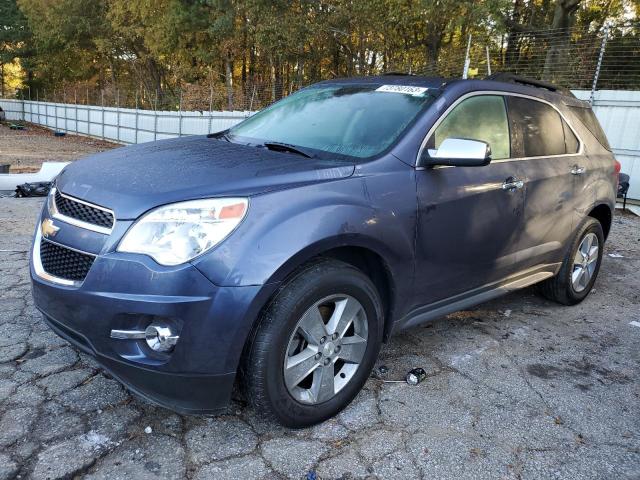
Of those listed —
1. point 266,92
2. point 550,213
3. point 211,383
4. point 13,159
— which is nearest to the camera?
point 211,383

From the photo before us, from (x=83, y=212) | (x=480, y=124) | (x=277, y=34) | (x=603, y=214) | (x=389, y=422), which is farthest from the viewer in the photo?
(x=277, y=34)

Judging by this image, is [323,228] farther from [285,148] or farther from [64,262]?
[64,262]

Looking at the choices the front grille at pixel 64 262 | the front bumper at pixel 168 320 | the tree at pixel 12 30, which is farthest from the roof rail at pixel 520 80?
the tree at pixel 12 30

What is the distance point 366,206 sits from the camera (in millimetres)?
2518

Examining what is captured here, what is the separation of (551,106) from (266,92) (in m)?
15.1

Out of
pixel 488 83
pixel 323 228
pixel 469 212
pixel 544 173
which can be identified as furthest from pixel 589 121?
pixel 323 228

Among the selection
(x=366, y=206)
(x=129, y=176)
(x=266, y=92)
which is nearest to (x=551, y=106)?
(x=366, y=206)

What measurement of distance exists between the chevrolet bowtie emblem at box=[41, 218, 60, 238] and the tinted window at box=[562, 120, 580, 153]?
3.54 metres

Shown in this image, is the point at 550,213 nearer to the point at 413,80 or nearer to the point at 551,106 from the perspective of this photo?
the point at 551,106

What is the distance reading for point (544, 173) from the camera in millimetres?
3635

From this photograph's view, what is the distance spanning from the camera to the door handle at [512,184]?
3.29m

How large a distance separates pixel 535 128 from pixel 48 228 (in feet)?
10.4

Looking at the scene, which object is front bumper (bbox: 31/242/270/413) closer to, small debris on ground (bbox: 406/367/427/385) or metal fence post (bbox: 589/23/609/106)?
small debris on ground (bbox: 406/367/427/385)

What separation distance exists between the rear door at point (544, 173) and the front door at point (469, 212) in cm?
12
